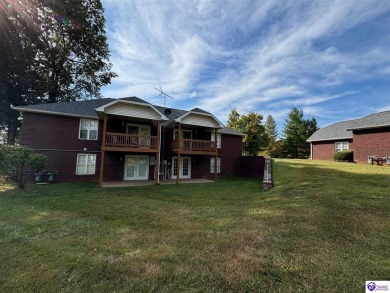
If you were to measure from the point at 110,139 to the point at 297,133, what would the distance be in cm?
3627

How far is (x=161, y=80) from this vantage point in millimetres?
19250

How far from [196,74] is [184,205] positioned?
1184 cm

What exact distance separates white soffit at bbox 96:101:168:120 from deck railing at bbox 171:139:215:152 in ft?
9.49

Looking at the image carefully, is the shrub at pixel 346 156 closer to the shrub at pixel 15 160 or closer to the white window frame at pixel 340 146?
the white window frame at pixel 340 146

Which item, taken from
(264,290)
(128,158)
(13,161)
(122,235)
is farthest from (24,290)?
(128,158)

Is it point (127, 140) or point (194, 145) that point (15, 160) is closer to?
point (127, 140)

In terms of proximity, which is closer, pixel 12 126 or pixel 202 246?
pixel 202 246

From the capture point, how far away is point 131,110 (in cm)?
1341

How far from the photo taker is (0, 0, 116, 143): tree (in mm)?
18797

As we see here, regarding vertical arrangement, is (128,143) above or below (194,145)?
below

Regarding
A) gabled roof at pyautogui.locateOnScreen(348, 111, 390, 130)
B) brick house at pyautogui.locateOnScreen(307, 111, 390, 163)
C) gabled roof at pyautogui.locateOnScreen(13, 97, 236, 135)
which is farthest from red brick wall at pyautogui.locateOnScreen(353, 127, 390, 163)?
gabled roof at pyautogui.locateOnScreen(13, 97, 236, 135)

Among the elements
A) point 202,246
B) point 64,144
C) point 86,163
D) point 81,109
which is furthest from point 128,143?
point 202,246

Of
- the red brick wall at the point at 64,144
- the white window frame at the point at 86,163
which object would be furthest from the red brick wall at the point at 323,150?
the white window frame at the point at 86,163

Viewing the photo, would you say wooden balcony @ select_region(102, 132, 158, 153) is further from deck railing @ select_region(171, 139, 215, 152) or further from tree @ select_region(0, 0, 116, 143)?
tree @ select_region(0, 0, 116, 143)
